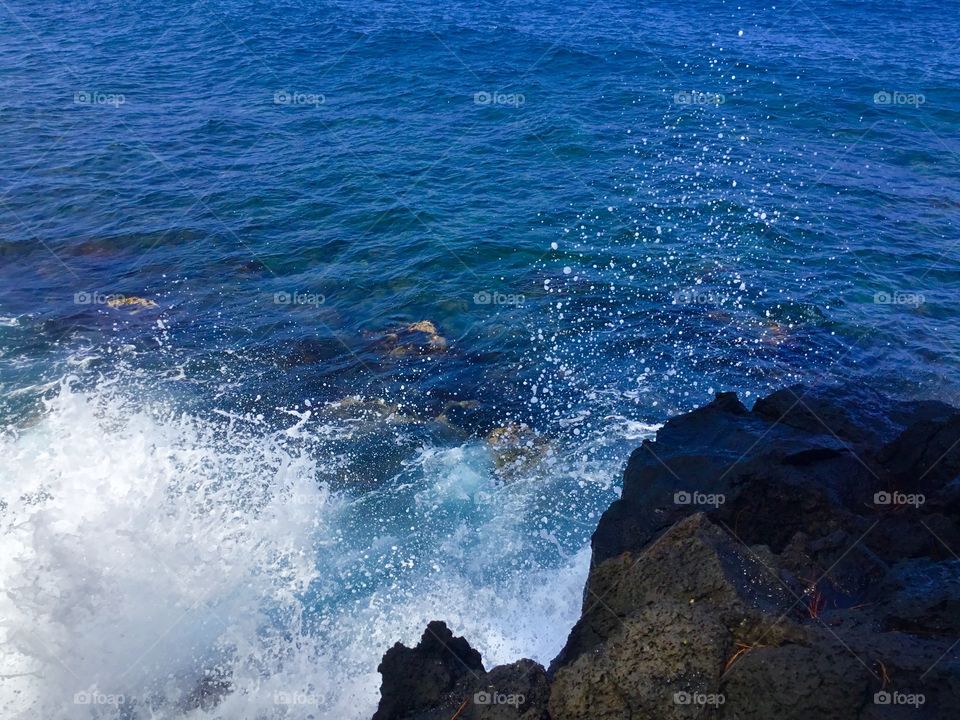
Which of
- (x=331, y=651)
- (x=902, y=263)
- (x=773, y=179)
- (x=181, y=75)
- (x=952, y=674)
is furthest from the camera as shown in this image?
(x=181, y=75)

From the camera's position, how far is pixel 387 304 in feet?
73.7

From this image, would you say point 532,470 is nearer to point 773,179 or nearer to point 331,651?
point 331,651

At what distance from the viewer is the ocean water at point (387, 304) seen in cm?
1491

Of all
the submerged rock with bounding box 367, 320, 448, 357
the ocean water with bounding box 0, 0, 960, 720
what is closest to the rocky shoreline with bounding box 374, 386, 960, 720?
the ocean water with bounding box 0, 0, 960, 720

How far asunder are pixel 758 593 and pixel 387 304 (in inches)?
600

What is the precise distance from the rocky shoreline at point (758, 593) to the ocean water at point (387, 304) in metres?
3.52

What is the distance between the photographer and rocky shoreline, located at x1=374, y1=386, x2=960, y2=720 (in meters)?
8.00

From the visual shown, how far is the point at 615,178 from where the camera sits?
2772 centimetres

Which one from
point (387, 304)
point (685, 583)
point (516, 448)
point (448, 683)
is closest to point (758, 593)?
point (685, 583)

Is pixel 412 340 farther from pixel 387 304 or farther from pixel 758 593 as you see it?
pixel 758 593

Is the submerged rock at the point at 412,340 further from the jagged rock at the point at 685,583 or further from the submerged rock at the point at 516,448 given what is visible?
the jagged rock at the point at 685,583

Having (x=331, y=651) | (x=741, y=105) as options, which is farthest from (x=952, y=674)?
Result: (x=741, y=105)

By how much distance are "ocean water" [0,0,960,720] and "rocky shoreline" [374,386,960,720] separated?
3.52 metres

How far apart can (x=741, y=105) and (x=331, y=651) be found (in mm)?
27006
